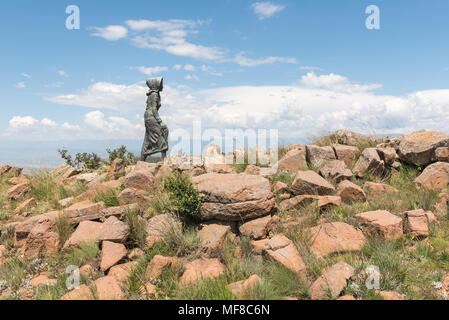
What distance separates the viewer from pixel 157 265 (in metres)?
4.64

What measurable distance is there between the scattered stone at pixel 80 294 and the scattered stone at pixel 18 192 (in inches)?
245

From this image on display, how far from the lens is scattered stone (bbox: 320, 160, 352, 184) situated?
7359mm

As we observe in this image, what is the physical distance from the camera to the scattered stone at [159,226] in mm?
5459

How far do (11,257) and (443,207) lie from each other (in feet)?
29.1

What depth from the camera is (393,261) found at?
14.4 feet

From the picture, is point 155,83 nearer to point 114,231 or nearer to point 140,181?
point 140,181

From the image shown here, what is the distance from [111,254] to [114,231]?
565mm

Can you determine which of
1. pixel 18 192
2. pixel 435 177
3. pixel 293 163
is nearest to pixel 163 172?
pixel 293 163

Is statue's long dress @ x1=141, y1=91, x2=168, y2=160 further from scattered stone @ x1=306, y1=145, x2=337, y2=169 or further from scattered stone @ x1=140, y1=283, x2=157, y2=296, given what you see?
scattered stone @ x1=140, y1=283, x2=157, y2=296

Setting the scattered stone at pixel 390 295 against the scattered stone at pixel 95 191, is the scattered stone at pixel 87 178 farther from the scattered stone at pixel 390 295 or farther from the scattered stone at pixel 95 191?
the scattered stone at pixel 390 295

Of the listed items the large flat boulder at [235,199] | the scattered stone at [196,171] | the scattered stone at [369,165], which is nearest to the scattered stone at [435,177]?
the scattered stone at [369,165]

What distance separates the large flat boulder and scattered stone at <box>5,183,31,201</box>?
21.6 ft

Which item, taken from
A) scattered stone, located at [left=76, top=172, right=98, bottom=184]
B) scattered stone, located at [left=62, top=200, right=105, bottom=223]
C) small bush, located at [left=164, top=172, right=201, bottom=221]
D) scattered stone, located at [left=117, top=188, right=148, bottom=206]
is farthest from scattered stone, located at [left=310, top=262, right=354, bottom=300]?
scattered stone, located at [left=76, top=172, right=98, bottom=184]
